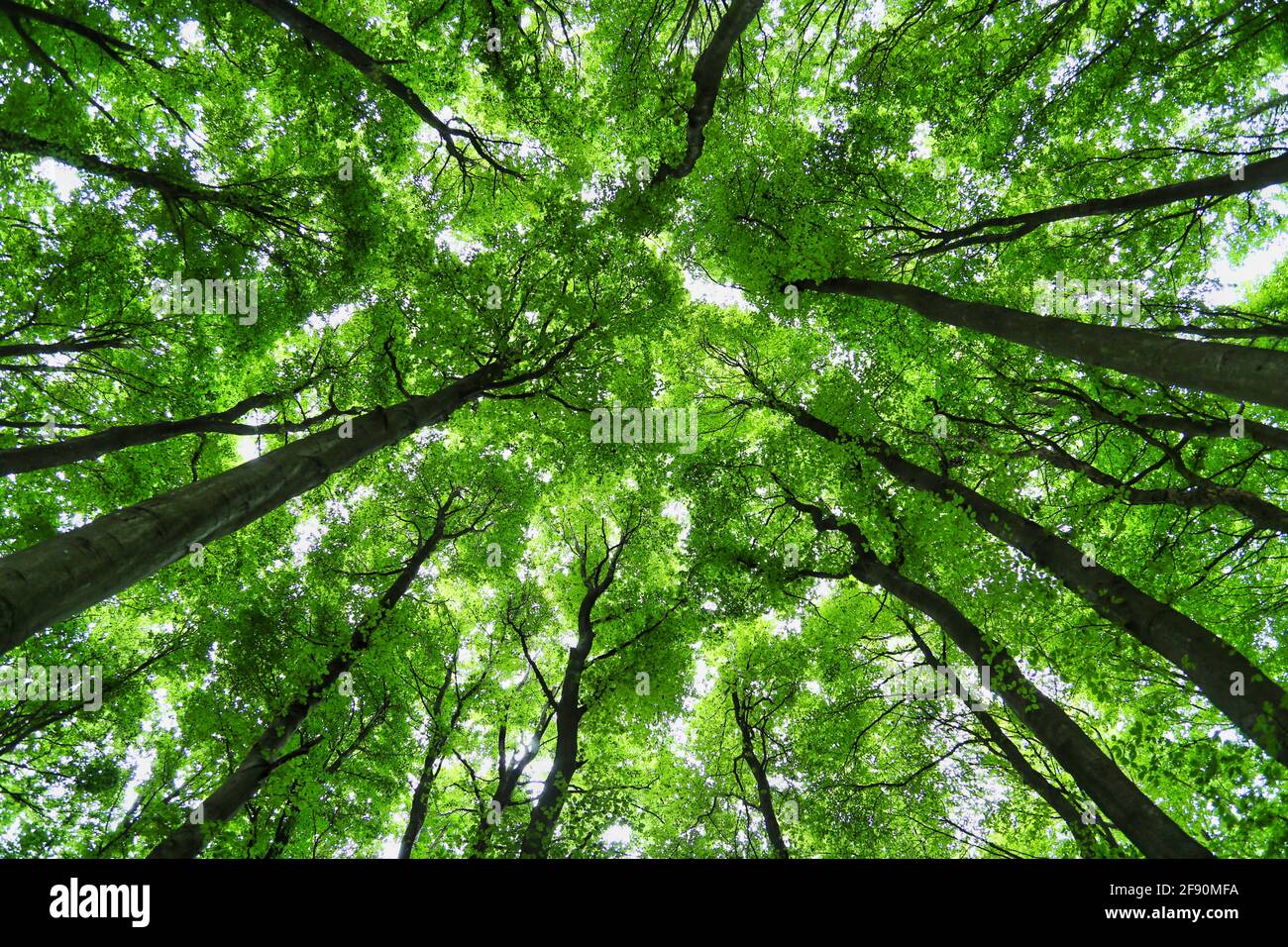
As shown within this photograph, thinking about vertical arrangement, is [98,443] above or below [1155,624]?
above

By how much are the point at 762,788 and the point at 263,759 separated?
9748 mm

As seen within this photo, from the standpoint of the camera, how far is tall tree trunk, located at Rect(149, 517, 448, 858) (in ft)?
24.9

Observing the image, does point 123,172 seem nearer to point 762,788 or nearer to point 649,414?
point 649,414

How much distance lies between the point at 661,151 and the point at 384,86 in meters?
5.29

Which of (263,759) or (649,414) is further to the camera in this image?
(649,414)

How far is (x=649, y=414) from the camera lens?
13336mm

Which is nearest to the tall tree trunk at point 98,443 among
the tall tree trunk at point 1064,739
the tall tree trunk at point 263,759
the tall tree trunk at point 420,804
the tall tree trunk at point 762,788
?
the tall tree trunk at point 263,759

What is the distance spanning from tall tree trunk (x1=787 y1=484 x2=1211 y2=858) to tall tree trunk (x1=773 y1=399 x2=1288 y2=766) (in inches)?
44.5

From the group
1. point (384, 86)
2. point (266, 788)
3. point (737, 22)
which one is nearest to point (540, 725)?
point (266, 788)

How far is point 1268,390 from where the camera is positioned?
165 inches

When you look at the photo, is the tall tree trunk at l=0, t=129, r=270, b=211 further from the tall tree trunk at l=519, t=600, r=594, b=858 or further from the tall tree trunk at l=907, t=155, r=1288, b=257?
the tall tree trunk at l=907, t=155, r=1288, b=257

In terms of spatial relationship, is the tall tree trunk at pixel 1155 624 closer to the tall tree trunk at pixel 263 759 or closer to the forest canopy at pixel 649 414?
the forest canopy at pixel 649 414

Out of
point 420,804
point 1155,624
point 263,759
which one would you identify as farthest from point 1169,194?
point 420,804
